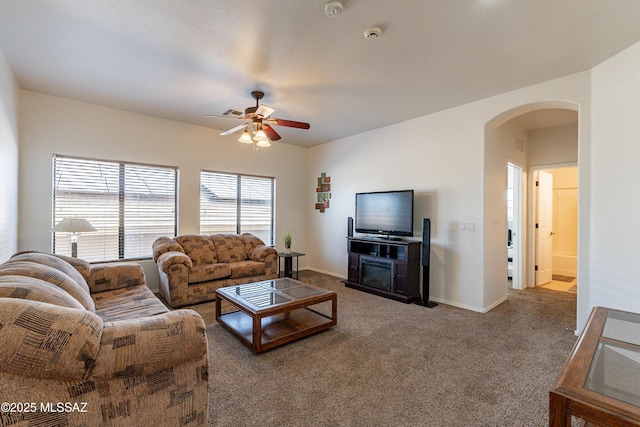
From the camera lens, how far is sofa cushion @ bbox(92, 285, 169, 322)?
7.37ft

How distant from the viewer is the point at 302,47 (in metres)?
2.51

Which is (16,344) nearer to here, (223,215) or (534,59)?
(534,59)

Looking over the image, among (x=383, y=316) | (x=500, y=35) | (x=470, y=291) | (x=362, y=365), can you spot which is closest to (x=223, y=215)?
(x=383, y=316)

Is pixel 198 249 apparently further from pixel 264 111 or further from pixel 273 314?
pixel 264 111

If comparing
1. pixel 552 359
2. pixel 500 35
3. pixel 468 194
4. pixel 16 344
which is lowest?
pixel 552 359

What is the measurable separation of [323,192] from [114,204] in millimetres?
3576

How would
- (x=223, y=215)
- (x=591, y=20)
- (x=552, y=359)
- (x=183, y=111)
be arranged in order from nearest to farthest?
(x=591, y=20)
(x=552, y=359)
(x=183, y=111)
(x=223, y=215)

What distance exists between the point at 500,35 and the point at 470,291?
9.60 feet

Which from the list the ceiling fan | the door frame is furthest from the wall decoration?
the door frame

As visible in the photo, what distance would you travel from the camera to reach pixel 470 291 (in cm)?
380

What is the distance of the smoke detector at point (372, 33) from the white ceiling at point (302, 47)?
0.05 metres

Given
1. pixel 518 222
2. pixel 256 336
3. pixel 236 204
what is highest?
pixel 236 204

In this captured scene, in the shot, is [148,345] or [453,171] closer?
[148,345]

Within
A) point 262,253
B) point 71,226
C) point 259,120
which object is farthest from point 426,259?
point 71,226
